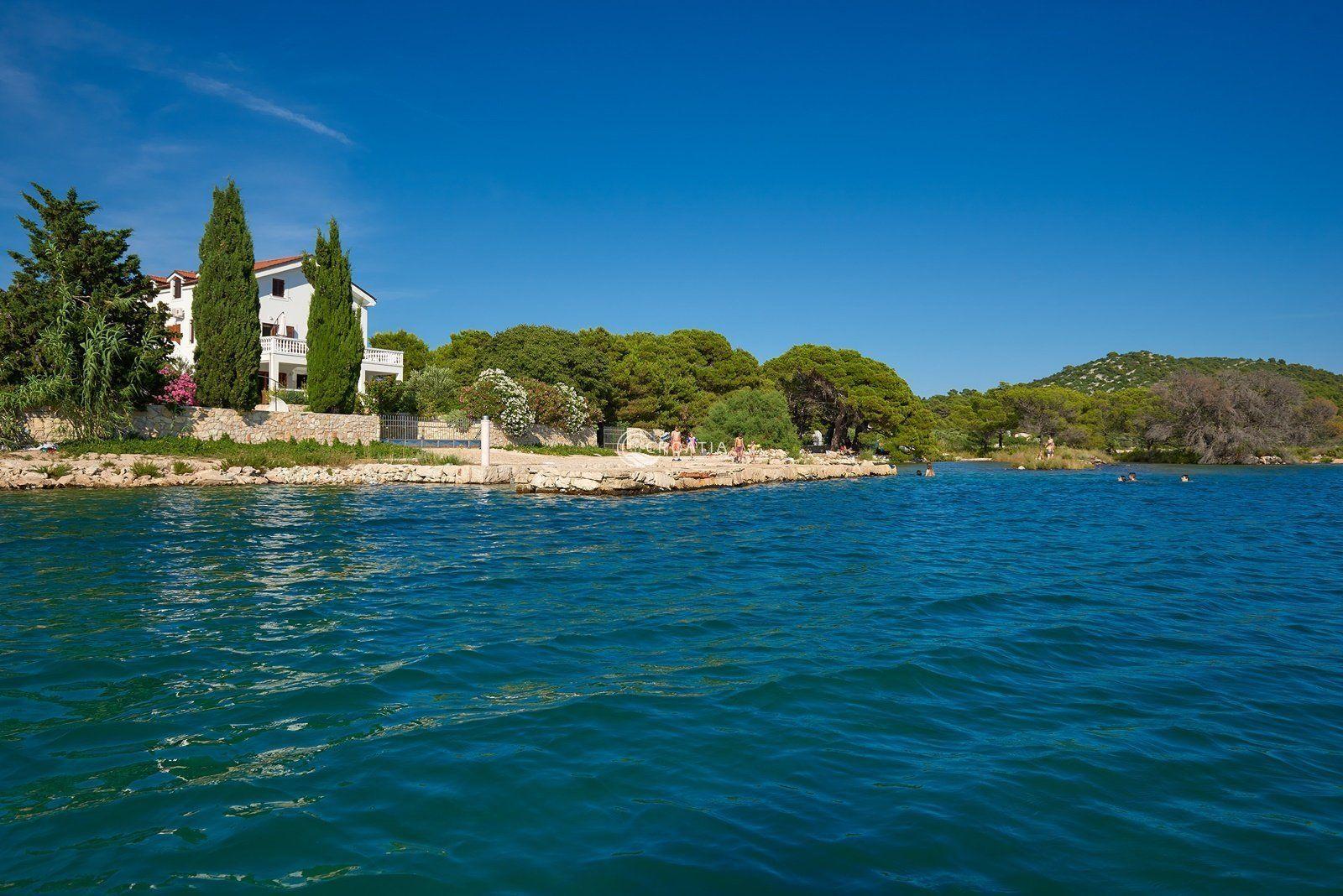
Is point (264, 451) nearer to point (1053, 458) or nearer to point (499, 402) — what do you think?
point (499, 402)

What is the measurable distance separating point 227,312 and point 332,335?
13.1 feet

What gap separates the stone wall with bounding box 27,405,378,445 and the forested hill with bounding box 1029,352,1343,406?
90.4 metres

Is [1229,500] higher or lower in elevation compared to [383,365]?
lower

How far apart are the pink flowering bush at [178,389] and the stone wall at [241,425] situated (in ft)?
1.18

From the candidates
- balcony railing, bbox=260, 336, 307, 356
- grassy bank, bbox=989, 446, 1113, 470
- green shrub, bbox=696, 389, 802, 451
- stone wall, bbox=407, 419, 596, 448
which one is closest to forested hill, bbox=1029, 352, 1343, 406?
grassy bank, bbox=989, 446, 1113, 470

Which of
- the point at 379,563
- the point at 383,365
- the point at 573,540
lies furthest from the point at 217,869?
the point at 383,365

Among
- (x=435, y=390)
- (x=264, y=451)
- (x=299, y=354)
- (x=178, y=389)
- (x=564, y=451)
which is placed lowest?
(x=264, y=451)

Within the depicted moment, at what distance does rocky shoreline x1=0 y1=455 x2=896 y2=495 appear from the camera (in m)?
21.5

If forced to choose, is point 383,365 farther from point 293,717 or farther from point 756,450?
point 293,717

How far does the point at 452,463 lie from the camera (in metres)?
28.8

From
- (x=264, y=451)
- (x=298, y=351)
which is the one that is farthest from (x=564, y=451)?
(x=298, y=351)

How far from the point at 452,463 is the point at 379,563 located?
18603 mm

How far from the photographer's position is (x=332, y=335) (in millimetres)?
31359

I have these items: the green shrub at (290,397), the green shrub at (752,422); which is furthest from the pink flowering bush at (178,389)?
the green shrub at (752,422)
